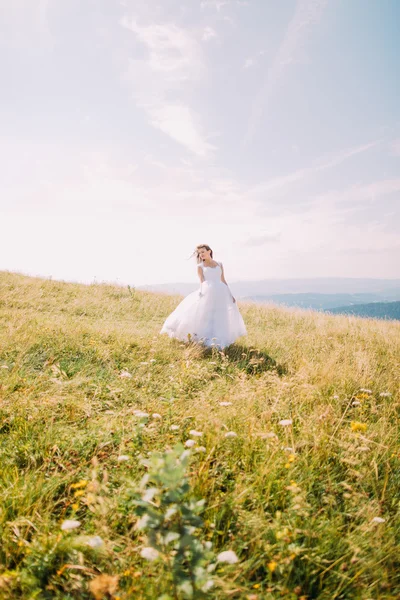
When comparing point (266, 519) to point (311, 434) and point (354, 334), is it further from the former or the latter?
point (354, 334)

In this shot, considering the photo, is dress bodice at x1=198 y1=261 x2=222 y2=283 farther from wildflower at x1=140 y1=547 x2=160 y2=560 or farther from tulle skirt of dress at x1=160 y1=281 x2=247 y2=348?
wildflower at x1=140 y1=547 x2=160 y2=560

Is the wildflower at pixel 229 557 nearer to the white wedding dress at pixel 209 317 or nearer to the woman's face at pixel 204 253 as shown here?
the white wedding dress at pixel 209 317

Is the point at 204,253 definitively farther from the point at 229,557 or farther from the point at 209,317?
the point at 229,557

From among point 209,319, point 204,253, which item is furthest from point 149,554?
point 204,253

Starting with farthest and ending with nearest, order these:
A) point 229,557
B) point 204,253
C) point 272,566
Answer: point 204,253 < point 272,566 < point 229,557

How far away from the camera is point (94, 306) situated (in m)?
12.3

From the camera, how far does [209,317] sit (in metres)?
8.13

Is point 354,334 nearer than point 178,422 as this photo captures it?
No

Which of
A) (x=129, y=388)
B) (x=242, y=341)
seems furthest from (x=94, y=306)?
(x=129, y=388)

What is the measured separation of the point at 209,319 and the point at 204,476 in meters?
5.66

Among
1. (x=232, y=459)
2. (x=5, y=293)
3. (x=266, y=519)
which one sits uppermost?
(x=5, y=293)

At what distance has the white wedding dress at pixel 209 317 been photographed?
796cm

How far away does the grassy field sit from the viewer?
6.37 ft

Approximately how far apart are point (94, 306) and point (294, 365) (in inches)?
334
